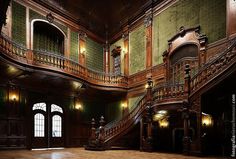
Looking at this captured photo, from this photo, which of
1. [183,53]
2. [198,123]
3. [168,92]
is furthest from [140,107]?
[183,53]

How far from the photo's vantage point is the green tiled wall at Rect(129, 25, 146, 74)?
14641 millimetres

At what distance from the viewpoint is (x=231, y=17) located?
9586 millimetres

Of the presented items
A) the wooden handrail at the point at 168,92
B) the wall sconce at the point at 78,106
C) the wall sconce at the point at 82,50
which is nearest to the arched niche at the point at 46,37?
the wall sconce at the point at 82,50

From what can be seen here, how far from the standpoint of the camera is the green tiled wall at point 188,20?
10.3 metres

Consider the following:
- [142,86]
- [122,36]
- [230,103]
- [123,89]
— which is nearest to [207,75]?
[230,103]

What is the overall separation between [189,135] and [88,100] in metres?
8.23

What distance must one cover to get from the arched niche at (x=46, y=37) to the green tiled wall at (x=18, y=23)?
57 centimetres

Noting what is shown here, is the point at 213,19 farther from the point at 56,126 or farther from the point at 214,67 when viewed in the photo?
the point at 56,126

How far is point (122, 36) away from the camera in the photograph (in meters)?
16.5

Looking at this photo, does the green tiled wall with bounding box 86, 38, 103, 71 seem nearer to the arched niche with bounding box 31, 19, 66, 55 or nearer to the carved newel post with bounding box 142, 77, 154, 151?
the arched niche with bounding box 31, 19, 66, 55

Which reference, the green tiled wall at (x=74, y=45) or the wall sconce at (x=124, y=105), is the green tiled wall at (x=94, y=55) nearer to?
the green tiled wall at (x=74, y=45)

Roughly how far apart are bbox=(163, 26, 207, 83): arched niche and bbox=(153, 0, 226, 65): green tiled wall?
35 cm

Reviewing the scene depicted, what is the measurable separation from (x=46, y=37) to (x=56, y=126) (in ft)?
17.6

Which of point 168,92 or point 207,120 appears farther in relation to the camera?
point 168,92
